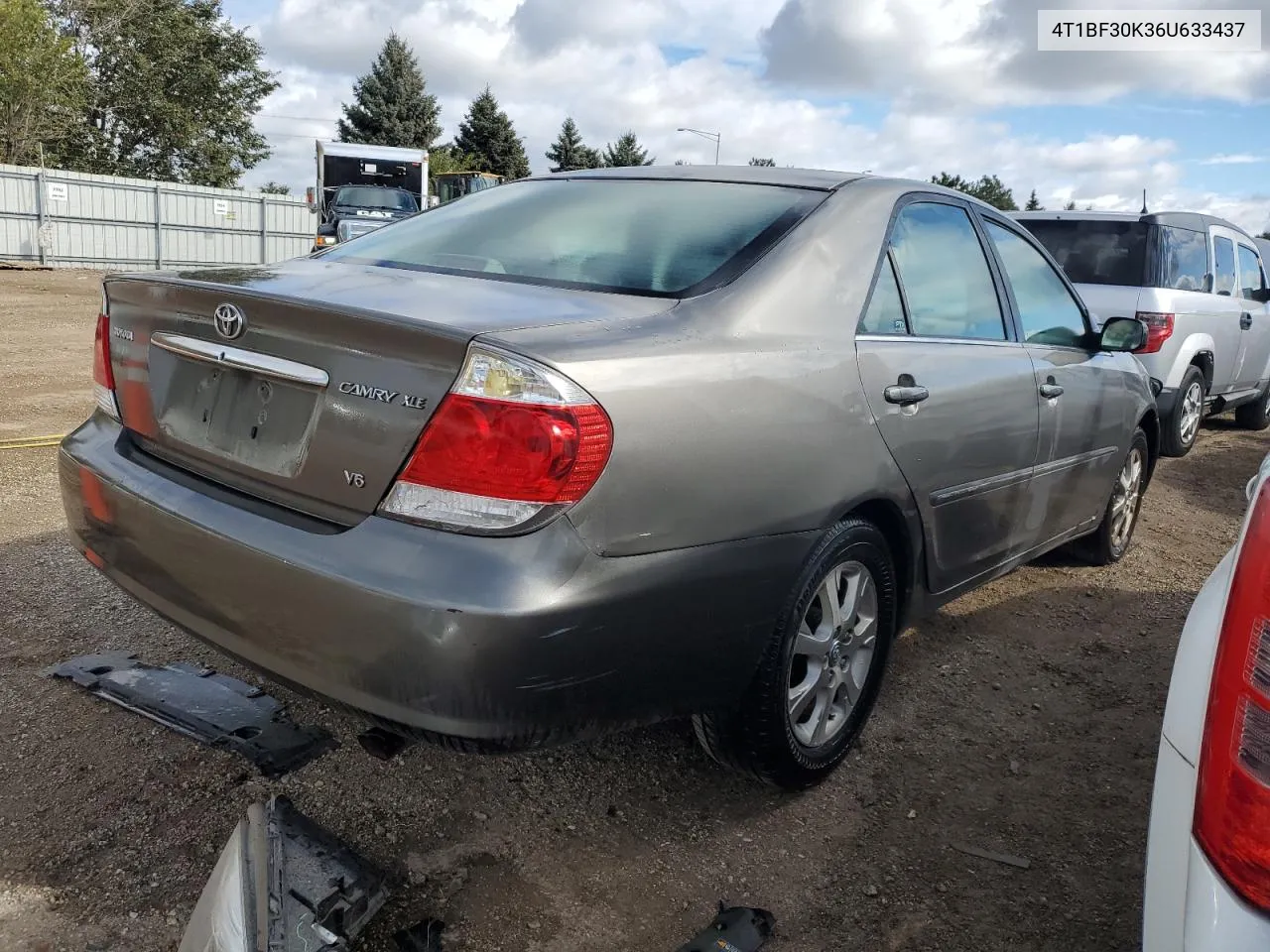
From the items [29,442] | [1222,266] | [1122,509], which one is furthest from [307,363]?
[1222,266]

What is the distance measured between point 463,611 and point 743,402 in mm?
771

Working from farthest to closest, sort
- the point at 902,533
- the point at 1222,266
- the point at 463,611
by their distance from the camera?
the point at 1222,266 → the point at 902,533 → the point at 463,611

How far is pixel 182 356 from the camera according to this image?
2.38 meters

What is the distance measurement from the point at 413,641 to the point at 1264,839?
4.33ft

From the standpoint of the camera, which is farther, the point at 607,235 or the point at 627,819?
the point at 607,235

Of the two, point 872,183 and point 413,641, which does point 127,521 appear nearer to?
point 413,641

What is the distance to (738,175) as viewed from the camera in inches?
122

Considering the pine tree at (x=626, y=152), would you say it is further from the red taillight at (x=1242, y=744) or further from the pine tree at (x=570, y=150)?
the red taillight at (x=1242, y=744)

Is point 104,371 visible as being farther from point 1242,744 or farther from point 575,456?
point 1242,744

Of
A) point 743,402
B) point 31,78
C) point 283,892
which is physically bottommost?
point 283,892

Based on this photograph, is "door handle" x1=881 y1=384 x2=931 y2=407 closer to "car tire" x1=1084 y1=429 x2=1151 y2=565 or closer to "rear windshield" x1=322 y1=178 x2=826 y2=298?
"rear windshield" x1=322 y1=178 x2=826 y2=298

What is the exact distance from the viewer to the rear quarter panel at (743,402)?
2.00 m

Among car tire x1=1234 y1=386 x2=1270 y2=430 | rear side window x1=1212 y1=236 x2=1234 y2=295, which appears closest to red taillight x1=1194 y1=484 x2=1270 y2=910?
rear side window x1=1212 y1=236 x2=1234 y2=295

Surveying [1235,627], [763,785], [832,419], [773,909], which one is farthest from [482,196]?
[1235,627]
